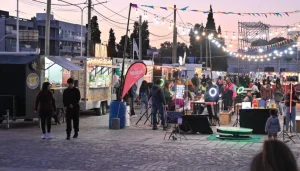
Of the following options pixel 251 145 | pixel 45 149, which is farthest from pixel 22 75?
pixel 251 145

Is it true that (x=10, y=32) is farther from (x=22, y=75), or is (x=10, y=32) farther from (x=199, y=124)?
(x=199, y=124)

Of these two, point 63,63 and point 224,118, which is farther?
point 224,118

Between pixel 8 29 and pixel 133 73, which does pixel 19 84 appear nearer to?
pixel 133 73

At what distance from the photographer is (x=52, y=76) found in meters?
21.1

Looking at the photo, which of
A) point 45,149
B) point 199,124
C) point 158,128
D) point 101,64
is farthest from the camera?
point 101,64

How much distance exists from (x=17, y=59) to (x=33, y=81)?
97 centimetres

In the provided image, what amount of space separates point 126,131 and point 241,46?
131 ft

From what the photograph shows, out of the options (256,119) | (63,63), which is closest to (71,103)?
(63,63)

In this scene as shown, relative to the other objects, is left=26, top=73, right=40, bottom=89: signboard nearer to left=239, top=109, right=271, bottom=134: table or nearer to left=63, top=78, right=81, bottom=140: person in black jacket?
left=63, top=78, right=81, bottom=140: person in black jacket

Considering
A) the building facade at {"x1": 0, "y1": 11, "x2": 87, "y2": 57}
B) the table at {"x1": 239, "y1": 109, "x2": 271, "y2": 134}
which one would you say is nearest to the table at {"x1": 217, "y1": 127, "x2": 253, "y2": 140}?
the table at {"x1": 239, "y1": 109, "x2": 271, "y2": 134}

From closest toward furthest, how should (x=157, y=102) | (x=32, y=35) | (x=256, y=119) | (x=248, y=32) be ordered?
(x=256, y=119) < (x=157, y=102) < (x=32, y=35) < (x=248, y=32)

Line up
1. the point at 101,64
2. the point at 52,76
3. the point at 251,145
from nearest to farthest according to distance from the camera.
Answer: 1. the point at 251,145
2. the point at 52,76
3. the point at 101,64

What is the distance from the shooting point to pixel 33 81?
678 inches

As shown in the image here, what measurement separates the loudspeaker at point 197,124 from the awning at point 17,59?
239 inches
